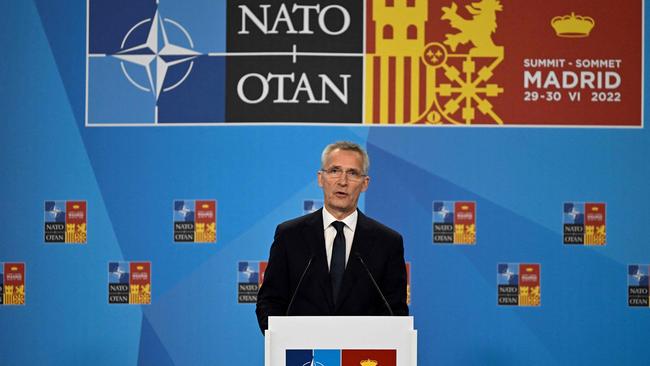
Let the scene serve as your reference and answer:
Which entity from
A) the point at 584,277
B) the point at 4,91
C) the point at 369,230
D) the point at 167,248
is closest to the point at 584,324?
the point at 584,277

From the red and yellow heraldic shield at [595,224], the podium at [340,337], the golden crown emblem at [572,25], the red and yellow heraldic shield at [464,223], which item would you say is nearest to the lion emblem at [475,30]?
the golden crown emblem at [572,25]

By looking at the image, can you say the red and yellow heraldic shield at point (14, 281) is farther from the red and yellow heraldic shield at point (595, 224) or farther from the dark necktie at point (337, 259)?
the red and yellow heraldic shield at point (595, 224)

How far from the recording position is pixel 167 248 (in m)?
4.48

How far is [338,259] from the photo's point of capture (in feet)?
9.53

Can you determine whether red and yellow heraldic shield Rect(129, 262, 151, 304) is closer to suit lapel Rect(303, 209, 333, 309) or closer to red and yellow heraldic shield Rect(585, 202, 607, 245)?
suit lapel Rect(303, 209, 333, 309)

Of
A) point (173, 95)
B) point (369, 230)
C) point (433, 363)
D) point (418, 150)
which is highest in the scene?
point (173, 95)

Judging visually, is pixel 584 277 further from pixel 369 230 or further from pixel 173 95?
pixel 173 95

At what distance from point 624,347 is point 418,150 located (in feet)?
5.14

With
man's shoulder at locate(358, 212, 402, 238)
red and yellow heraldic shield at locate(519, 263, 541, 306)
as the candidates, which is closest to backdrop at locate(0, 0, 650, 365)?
red and yellow heraldic shield at locate(519, 263, 541, 306)

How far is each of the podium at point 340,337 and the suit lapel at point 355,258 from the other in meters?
0.63

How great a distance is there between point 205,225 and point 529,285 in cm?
181

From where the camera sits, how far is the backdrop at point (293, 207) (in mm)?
4449

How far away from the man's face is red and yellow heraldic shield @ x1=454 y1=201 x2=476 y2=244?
164 cm

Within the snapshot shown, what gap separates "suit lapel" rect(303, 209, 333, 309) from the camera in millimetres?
2854
